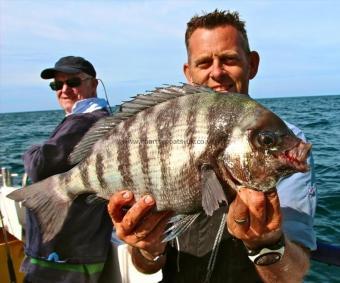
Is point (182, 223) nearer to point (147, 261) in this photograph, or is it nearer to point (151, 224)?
point (151, 224)

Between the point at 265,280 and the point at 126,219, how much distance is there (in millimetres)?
828

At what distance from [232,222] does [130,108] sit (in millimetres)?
735

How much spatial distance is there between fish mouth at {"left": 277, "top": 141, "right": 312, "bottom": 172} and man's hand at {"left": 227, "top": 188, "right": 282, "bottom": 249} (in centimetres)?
15

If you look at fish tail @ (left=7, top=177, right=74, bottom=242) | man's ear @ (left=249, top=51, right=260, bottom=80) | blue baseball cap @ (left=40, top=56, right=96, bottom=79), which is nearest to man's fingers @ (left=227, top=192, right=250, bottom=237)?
fish tail @ (left=7, top=177, right=74, bottom=242)

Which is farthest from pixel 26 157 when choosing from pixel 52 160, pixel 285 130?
pixel 285 130

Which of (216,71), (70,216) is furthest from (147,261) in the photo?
(216,71)

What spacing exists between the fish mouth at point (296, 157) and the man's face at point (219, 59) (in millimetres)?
970

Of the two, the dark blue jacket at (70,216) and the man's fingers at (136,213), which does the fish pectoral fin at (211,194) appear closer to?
the man's fingers at (136,213)

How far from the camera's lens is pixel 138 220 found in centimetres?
219

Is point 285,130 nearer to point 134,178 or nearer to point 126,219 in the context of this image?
point 134,178

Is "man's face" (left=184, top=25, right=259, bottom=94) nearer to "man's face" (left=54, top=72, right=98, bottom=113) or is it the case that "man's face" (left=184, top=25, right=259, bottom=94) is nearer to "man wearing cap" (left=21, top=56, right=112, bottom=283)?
"man wearing cap" (left=21, top=56, right=112, bottom=283)

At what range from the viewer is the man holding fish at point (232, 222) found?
1937 mm

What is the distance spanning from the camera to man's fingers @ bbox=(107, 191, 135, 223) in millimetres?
2051

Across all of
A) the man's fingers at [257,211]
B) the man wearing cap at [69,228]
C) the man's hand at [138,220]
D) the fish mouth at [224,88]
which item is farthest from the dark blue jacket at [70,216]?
the man's fingers at [257,211]
